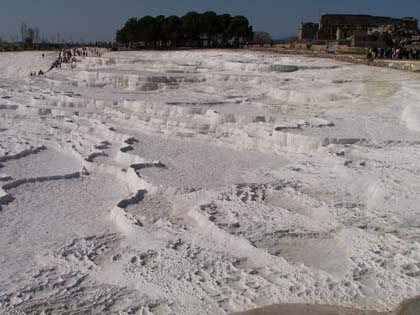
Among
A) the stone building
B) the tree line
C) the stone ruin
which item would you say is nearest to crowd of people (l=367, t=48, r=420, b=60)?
the stone ruin

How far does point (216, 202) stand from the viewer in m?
5.40

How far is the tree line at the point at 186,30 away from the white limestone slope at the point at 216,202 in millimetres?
19034

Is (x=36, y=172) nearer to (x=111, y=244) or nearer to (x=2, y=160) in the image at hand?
(x=2, y=160)

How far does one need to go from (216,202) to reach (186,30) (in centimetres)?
2535

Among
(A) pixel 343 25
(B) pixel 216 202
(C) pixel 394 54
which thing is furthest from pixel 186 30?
(B) pixel 216 202

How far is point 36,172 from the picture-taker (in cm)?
746

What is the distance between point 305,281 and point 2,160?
18.3 feet

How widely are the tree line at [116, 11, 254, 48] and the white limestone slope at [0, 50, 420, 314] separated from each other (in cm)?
1903

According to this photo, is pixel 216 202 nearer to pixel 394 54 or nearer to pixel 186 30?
pixel 394 54

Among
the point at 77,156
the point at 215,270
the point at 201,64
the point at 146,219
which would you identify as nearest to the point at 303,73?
the point at 201,64

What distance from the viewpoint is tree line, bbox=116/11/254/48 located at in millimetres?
29453

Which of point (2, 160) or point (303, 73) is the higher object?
point (303, 73)

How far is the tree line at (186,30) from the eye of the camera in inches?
1160

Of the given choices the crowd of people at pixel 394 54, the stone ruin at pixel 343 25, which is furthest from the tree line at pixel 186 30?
the crowd of people at pixel 394 54
